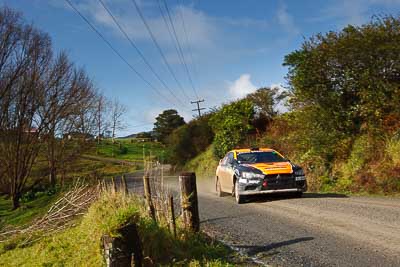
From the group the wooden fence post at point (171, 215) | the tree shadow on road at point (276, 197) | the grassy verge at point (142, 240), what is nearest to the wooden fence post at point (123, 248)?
the grassy verge at point (142, 240)

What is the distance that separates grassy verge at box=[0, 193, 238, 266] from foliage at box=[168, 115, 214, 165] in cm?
2799

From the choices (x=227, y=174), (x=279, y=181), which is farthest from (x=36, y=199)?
(x=279, y=181)

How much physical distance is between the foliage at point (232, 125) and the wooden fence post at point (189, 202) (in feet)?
68.7

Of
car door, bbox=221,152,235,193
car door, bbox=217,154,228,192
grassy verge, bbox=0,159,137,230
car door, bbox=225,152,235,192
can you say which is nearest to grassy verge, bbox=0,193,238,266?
car door, bbox=225,152,235,192

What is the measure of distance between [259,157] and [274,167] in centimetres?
141

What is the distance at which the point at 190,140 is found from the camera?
37469mm

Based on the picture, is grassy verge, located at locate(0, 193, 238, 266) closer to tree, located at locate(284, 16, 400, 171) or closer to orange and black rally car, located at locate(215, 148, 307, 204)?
orange and black rally car, located at locate(215, 148, 307, 204)

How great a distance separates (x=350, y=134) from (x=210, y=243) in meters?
11.6

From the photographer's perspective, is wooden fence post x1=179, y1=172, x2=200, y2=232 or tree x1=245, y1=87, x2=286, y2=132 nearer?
wooden fence post x1=179, y1=172, x2=200, y2=232

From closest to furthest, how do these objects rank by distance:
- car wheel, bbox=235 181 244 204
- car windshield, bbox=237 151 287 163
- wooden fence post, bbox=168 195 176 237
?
wooden fence post, bbox=168 195 176 237, car wheel, bbox=235 181 244 204, car windshield, bbox=237 151 287 163

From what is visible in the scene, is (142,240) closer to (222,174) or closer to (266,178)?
(266,178)

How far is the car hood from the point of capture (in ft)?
39.7

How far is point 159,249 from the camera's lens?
6016 mm

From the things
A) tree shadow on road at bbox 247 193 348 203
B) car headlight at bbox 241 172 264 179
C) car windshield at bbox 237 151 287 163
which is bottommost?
tree shadow on road at bbox 247 193 348 203
